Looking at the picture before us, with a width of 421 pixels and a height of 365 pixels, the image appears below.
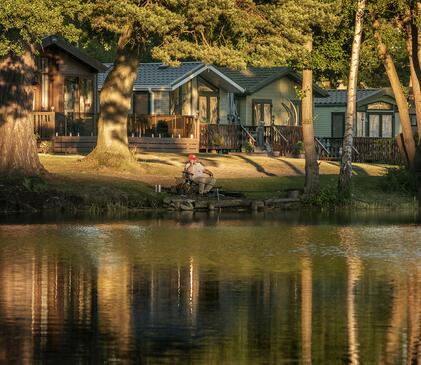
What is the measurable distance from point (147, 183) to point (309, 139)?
6212 mm

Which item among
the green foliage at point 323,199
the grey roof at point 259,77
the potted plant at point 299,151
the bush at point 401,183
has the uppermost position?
the grey roof at point 259,77

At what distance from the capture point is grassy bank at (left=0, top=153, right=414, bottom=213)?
4428 centimetres

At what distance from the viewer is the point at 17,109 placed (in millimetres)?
47219

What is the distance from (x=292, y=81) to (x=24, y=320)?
72049 mm

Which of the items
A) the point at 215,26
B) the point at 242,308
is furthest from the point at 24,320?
the point at 215,26

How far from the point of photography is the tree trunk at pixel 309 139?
162ft

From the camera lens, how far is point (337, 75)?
59031 mm

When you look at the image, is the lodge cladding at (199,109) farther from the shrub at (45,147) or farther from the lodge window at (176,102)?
the shrub at (45,147)

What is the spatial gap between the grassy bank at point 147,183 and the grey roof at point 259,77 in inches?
754

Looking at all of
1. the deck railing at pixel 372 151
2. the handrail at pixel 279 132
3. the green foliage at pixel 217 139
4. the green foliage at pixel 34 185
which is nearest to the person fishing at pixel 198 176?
the green foliage at pixel 34 185

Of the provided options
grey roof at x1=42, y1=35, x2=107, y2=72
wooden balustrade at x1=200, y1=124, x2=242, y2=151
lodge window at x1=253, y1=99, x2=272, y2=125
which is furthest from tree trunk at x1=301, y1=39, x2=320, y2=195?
lodge window at x1=253, y1=99, x2=272, y2=125

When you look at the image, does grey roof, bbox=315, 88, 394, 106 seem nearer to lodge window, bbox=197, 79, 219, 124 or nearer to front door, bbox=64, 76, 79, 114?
lodge window, bbox=197, 79, 219, 124

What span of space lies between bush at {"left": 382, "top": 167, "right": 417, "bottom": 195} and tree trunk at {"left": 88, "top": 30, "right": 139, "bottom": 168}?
33.9 ft

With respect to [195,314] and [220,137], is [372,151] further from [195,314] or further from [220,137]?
[195,314]
